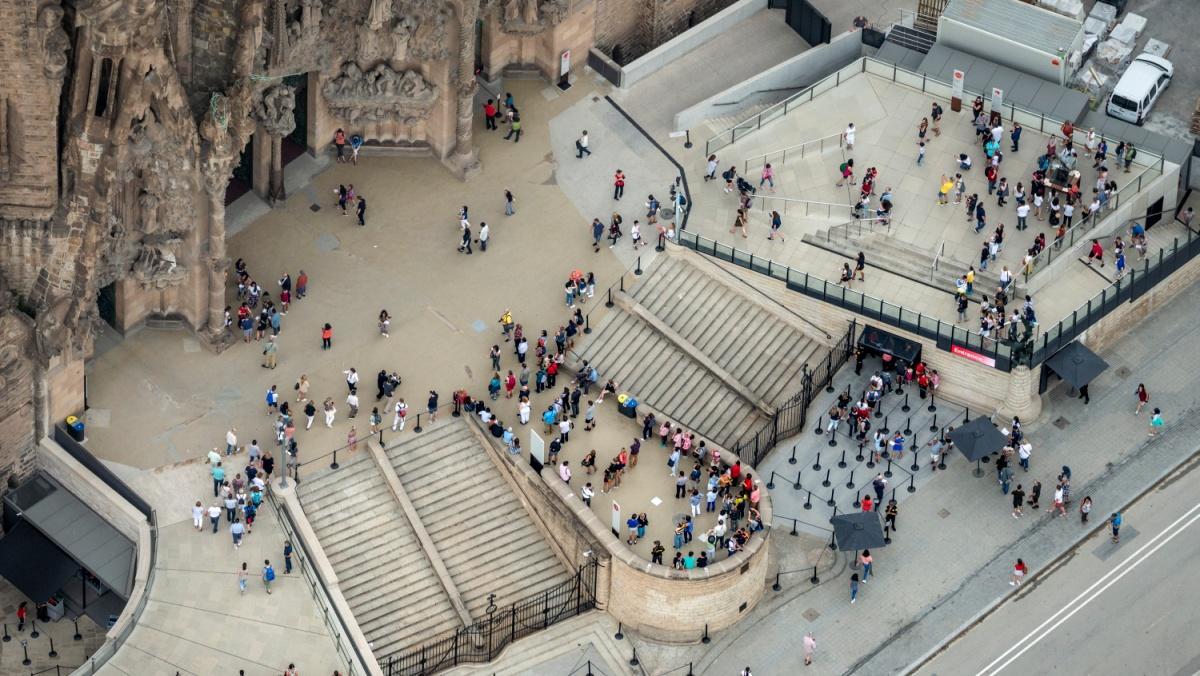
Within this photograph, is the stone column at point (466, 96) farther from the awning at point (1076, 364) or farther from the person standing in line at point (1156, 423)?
the person standing in line at point (1156, 423)

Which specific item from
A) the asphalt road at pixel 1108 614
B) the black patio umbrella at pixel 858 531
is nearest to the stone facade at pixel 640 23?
the black patio umbrella at pixel 858 531

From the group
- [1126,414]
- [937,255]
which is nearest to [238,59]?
[937,255]

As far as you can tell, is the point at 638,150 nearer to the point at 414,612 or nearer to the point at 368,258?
the point at 368,258

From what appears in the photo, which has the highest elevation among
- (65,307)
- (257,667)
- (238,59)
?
(238,59)

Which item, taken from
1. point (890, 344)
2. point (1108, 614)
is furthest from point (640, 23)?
A: point (1108, 614)

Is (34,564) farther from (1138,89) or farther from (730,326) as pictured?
(1138,89)

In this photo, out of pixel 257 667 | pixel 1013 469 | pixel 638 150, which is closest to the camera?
pixel 257 667

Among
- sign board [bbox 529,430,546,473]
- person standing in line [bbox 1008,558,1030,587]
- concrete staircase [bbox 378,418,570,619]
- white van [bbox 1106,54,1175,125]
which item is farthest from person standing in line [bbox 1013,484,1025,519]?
white van [bbox 1106,54,1175,125]
